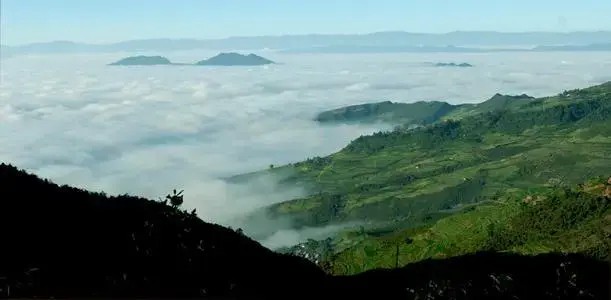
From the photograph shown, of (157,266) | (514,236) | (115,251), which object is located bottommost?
(514,236)

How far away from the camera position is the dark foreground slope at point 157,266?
106ft

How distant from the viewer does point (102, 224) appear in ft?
138

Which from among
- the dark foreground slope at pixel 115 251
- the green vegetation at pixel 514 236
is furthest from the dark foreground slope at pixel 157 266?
the green vegetation at pixel 514 236

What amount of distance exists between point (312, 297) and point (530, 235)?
150m

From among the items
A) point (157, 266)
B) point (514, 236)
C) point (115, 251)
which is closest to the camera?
point (157, 266)

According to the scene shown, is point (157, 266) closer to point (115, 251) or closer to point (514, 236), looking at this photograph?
point (115, 251)

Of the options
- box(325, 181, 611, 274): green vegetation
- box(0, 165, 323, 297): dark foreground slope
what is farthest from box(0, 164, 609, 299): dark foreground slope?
box(325, 181, 611, 274): green vegetation

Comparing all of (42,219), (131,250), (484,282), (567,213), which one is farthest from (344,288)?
(567,213)

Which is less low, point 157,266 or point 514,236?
point 157,266

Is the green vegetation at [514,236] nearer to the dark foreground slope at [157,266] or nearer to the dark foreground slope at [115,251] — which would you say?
the dark foreground slope at [157,266]

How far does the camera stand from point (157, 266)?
37.2 metres

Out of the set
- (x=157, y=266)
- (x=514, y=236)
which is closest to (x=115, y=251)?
(x=157, y=266)

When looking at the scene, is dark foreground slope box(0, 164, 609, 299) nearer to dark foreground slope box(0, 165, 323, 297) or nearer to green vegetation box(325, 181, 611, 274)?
dark foreground slope box(0, 165, 323, 297)

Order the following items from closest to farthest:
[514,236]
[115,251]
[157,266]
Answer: [157,266]
[115,251]
[514,236]
